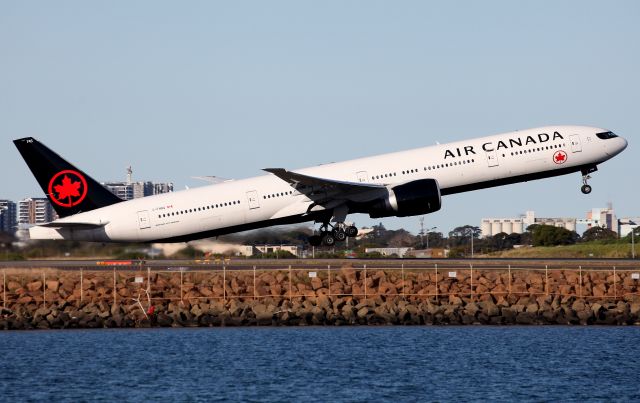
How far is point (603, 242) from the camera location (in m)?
109

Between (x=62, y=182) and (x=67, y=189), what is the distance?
498mm

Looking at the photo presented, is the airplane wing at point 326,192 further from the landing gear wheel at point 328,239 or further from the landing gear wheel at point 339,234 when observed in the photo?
the landing gear wheel at point 328,239

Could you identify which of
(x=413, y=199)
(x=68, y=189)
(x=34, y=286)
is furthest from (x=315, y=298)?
(x=34, y=286)

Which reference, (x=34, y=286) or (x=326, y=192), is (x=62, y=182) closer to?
(x=34, y=286)

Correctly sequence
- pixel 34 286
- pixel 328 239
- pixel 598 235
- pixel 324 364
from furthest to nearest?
pixel 598 235 → pixel 34 286 → pixel 328 239 → pixel 324 364

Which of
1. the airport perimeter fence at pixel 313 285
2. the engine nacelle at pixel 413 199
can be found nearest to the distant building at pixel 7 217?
the airport perimeter fence at pixel 313 285

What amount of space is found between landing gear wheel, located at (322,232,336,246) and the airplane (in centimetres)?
157

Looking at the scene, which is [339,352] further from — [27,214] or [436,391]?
[27,214]

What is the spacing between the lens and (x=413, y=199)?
6550 cm

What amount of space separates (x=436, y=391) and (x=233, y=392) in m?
7.86

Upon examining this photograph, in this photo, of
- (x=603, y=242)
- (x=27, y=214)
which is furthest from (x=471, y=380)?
(x=603, y=242)

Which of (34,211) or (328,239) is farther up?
(34,211)

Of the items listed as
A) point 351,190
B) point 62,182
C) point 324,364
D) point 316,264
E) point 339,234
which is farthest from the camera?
point 316,264

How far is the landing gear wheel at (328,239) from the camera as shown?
6950cm
